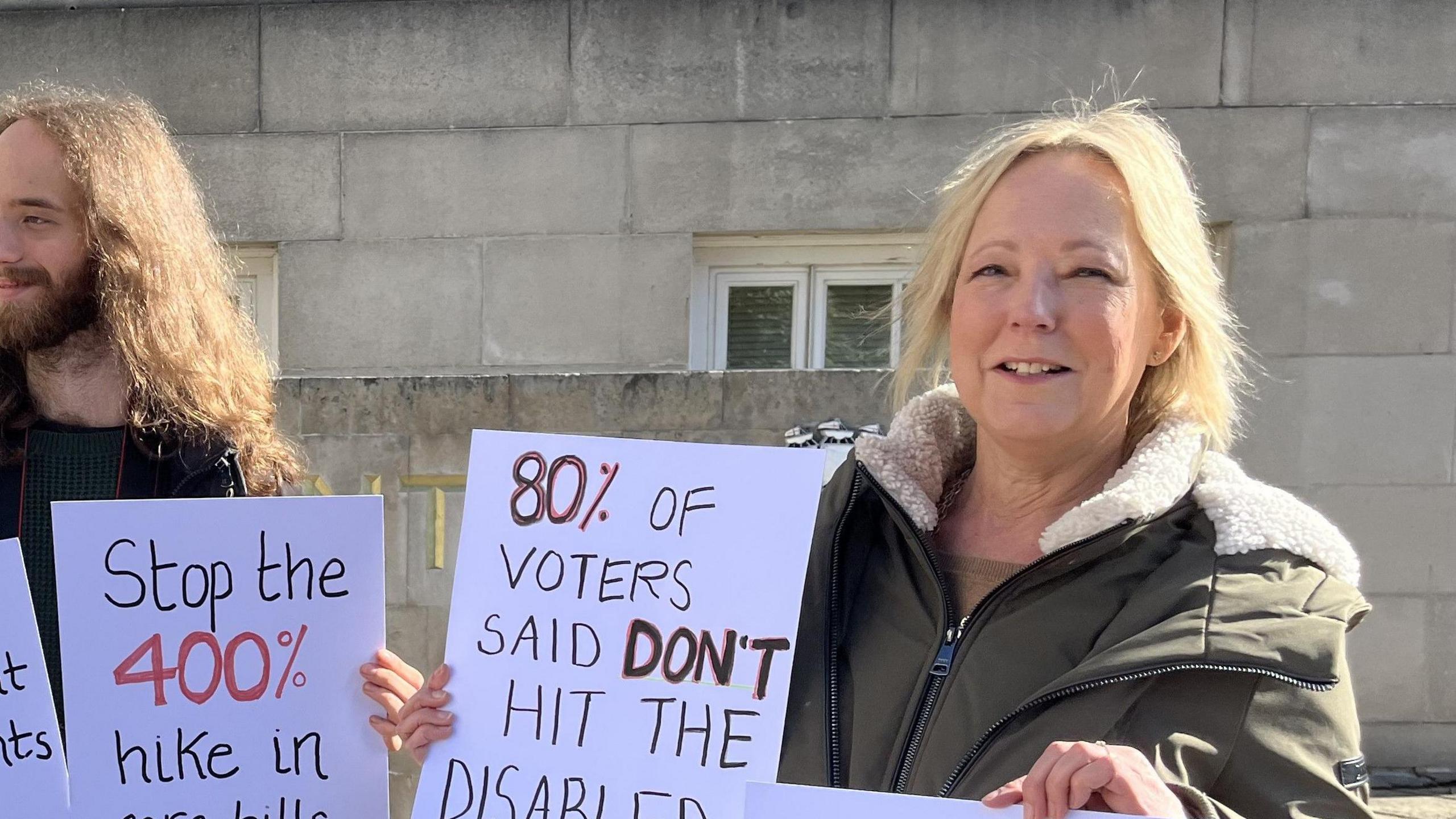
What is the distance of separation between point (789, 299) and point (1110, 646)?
4.52 m

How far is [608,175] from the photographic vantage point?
18.9ft

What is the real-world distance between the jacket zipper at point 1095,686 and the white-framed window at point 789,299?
4.39 metres

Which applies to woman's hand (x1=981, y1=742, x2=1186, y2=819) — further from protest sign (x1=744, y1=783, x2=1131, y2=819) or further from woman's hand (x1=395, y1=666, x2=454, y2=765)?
woman's hand (x1=395, y1=666, x2=454, y2=765)

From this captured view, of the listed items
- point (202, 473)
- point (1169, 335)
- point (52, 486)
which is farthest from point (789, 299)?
point (1169, 335)

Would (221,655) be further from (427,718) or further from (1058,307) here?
(1058,307)

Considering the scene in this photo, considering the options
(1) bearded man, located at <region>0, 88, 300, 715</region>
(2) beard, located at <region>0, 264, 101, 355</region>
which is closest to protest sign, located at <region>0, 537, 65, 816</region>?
(1) bearded man, located at <region>0, 88, 300, 715</region>

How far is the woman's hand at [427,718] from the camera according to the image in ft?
6.12

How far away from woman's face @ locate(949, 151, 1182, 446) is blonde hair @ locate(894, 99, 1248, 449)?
2 centimetres

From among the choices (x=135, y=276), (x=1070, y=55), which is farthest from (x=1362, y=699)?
(x=135, y=276)

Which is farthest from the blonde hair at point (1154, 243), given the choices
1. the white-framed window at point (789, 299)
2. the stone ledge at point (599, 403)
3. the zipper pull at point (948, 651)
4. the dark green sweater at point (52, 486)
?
the white-framed window at point (789, 299)

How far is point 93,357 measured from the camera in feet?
7.54

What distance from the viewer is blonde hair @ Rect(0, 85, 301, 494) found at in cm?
227

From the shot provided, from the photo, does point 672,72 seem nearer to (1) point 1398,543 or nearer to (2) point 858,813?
(1) point 1398,543

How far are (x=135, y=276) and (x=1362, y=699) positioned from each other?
4.96 meters
